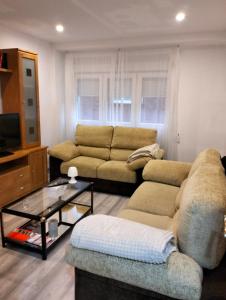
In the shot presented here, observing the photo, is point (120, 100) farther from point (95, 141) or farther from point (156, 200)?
point (156, 200)

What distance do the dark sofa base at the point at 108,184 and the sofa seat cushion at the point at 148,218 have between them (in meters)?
1.30

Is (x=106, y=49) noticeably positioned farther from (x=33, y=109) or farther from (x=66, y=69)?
(x=33, y=109)

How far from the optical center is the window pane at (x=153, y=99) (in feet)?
14.0

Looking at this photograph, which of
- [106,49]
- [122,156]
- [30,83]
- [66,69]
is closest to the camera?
[30,83]

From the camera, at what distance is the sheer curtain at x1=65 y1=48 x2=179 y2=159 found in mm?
4211

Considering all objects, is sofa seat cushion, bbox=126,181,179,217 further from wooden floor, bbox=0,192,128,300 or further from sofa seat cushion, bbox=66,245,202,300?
sofa seat cushion, bbox=66,245,202,300

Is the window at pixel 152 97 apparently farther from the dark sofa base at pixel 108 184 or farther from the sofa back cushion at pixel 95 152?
the dark sofa base at pixel 108 184

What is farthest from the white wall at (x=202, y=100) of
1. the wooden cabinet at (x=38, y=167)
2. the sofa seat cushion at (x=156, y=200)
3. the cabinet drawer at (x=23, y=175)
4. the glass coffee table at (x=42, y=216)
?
the cabinet drawer at (x=23, y=175)

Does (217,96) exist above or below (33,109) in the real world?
above

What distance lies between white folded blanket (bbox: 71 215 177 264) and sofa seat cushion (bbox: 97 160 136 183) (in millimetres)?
2123

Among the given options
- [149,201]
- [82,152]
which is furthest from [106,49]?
[149,201]

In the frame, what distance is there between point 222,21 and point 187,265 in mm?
3263

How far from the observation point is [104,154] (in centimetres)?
413

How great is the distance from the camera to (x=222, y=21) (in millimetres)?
3201
